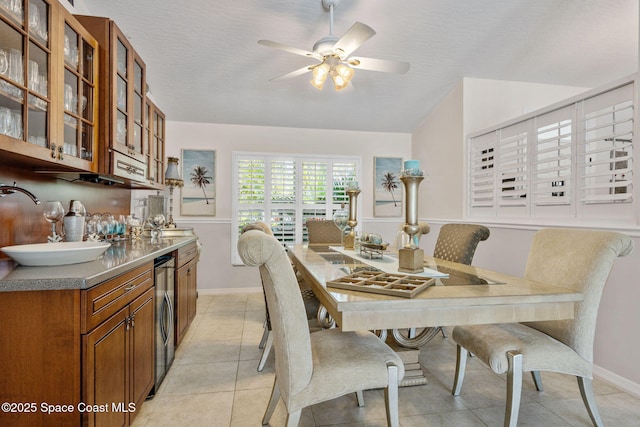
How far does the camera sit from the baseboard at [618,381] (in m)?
2.03

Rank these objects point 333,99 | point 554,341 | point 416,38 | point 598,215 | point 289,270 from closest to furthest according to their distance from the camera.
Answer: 1. point 289,270
2. point 554,341
3. point 598,215
4. point 416,38
5. point 333,99

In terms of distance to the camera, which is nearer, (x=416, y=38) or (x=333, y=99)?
(x=416, y=38)

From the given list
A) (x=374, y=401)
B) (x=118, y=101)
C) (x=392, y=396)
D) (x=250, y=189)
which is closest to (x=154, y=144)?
(x=118, y=101)

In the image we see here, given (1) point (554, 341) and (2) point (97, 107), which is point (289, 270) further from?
(2) point (97, 107)

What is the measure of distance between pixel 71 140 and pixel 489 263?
3.52 meters

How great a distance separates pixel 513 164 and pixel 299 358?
2826mm

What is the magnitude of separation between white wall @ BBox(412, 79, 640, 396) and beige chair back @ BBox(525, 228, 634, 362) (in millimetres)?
692

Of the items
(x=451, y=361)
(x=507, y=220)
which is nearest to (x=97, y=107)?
(x=451, y=361)

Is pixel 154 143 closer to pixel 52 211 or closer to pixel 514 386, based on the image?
pixel 52 211

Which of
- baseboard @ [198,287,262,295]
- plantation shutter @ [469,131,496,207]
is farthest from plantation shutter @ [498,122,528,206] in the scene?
baseboard @ [198,287,262,295]

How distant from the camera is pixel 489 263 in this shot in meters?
3.30

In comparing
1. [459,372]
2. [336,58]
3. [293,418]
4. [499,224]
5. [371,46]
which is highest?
[371,46]

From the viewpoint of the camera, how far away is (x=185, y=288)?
2.85 meters

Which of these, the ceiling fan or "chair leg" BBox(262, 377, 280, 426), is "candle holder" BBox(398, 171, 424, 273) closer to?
"chair leg" BBox(262, 377, 280, 426)
